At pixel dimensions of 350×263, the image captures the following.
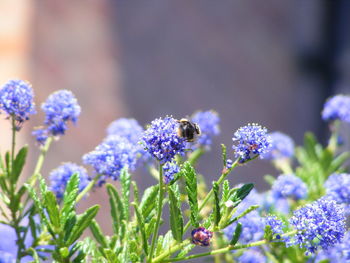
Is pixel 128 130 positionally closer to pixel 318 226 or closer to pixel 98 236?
pixel 98 236

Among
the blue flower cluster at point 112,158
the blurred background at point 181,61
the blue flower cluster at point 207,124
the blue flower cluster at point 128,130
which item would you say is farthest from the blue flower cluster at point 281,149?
the blurred background at point 181,61

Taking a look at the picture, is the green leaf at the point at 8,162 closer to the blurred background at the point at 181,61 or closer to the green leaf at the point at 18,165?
the green leaf at the point at 18,165

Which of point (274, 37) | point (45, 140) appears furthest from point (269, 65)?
point (45, 140)

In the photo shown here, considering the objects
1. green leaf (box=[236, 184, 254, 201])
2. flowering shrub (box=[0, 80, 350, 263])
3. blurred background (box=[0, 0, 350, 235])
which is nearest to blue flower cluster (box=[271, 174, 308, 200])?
flowering shrub (box=[0, 80, 350, 263])

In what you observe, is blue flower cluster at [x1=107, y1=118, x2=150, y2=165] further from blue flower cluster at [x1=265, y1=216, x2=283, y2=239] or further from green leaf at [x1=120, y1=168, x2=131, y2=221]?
blue flower cluster at [x1=265, y1=216, x2=283, y2=239]

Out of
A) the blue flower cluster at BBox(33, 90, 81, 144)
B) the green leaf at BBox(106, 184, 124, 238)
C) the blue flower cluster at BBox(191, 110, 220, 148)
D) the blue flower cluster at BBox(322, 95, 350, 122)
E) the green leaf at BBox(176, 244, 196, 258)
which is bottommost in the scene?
the green leaf at BBox(176, 244, 196, 258)

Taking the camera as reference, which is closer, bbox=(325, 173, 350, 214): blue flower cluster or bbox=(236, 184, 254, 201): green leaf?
bbox=(236, 184, 254, 201): green leaf
